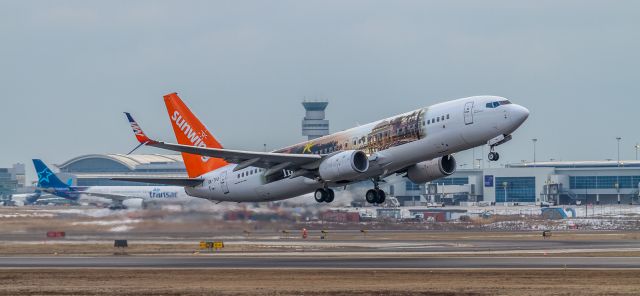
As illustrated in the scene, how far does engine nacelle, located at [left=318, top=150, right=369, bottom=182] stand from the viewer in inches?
2667

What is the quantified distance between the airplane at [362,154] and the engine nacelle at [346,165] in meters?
0.06

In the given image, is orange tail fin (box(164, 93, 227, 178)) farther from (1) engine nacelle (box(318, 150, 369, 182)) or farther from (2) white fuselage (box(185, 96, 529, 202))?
(1) engine nacelle (box(318, 150, 369, 182))

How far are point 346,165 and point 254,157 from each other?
6113mm

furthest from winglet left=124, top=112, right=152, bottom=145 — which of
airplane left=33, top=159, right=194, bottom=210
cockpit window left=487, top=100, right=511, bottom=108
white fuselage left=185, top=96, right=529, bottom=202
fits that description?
airplane left=33, top=159, right=194, bottom=210

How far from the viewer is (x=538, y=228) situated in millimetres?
122875

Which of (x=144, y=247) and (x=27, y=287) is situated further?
(x=144, y=247)

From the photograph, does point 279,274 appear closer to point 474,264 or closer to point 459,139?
point 474,264

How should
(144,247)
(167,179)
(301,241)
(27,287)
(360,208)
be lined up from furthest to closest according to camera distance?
(360,208)
(301,241)
(144,247)
(167,179)
(27,287)

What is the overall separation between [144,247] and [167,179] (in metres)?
8.14

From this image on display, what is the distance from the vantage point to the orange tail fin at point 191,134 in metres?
80.9

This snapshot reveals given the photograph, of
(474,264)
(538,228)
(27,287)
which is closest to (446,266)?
(474,264)

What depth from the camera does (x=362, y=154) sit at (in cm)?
6825

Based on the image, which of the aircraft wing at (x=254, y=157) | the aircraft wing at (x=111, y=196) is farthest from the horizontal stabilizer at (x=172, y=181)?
the aircraft wing at (x=111, y=196)

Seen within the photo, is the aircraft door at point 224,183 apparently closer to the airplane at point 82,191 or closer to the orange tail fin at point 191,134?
the orange tail fin at point 191,134
